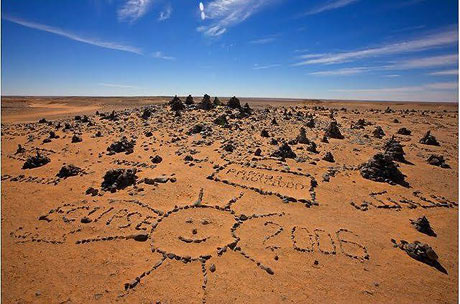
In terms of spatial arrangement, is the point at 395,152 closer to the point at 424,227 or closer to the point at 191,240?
the point at 424,227

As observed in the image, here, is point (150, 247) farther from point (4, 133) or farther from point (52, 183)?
point (4, 133)

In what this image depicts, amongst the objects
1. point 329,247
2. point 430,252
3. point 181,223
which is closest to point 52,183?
point 181,223

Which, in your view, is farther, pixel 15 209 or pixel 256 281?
pixel 15 209

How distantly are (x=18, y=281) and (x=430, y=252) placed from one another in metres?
15.9

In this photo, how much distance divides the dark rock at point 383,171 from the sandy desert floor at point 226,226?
10cm

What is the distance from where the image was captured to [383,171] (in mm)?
18766

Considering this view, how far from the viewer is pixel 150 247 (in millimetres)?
10984

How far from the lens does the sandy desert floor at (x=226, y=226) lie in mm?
8992

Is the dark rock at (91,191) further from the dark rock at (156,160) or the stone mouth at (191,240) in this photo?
the stone mouth at (191,240)

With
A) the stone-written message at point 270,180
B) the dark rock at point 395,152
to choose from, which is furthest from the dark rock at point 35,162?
the dark rock at point 395,152

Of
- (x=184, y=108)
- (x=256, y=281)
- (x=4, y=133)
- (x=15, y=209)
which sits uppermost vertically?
(x=184, y=108)

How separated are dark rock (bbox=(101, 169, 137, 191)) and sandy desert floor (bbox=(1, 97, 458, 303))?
0.07 metres

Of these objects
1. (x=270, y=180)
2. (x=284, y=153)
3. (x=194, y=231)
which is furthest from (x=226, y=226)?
(x=284, y=153)

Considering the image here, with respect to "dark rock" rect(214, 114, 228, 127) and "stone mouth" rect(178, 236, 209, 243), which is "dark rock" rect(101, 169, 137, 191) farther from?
"dark rock" rect(214, 114, 228, 127)
